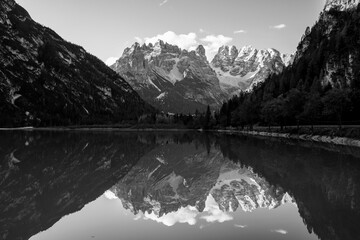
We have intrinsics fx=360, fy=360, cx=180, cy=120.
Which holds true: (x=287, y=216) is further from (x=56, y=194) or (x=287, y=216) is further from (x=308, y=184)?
(x=56, y=194)

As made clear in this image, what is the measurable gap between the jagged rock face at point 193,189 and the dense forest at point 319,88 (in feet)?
175

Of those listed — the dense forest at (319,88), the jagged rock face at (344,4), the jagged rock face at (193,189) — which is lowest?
the jagged rock face at (193,189)

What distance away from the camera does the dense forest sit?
88125 millimetres

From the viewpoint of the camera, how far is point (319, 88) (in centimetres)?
12375

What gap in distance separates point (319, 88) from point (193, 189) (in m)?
112

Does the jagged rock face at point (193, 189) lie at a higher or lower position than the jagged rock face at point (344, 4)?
lower

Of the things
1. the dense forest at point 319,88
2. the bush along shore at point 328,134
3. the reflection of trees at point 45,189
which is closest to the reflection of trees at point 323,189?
the reflection of trees at point 45,189

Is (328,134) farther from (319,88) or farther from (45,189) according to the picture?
(45,189)

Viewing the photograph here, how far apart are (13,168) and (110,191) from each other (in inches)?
462

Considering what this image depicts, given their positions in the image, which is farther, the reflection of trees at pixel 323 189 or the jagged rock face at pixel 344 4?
the jagged rock face at pixel 344 4

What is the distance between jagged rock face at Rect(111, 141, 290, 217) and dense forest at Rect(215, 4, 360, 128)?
53395 millimetres

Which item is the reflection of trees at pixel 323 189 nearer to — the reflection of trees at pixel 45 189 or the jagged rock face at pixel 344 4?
the reflection of trees at pixel 45 189

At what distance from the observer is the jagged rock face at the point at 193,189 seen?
18.6 m

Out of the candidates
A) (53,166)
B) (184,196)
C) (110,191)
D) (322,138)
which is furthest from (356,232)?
(322,138)
